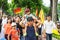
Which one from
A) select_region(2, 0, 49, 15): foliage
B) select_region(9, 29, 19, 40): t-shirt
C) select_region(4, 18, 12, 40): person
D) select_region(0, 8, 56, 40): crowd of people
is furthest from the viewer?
select_region(2, 0, 49, 15): foliage

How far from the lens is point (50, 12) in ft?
29.6

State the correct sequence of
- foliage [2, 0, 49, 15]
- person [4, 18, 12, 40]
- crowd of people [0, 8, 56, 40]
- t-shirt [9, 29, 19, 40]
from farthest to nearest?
foliage [2, 0, 49, 15]
person [4, 18, 12, 40]
crowd of people [0, 8, 56, 40]
t-shirt [9, 29, 19, 40]

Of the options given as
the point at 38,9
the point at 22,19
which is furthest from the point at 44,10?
the point at 22,19

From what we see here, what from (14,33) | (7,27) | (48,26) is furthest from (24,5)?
(14,33)

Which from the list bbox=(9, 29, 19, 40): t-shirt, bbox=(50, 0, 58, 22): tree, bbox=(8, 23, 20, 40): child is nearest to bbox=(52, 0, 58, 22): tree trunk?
bbox=(50, 0, 58, 22): tree

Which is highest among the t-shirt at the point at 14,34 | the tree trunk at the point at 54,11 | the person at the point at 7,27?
the tree trunk at the point at 54,11

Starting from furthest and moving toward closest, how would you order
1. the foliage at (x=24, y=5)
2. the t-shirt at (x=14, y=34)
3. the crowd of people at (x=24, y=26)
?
the foliage at (x=24, y=5) < the crowd of people at (x=24, y=26) < the t-shirt at (x=14, y=34)

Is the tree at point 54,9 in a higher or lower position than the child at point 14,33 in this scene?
higher

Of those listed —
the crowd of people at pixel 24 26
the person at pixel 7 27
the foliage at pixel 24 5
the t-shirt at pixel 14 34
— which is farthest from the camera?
the foliage at pixel 24 5

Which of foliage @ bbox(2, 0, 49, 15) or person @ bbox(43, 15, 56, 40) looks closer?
person @ bbox(43, 15, 56, 40)

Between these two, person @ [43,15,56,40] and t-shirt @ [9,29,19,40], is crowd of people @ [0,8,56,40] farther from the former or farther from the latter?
t-shirt @ [9,29,19,40]

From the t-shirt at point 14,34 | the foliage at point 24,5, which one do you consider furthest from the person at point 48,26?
the t-shirt at point 14,34

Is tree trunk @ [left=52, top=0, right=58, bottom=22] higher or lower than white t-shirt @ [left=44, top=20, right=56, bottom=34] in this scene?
higher

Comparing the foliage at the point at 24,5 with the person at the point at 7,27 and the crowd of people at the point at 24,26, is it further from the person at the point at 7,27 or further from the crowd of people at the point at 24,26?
the person at the point at 7,27
